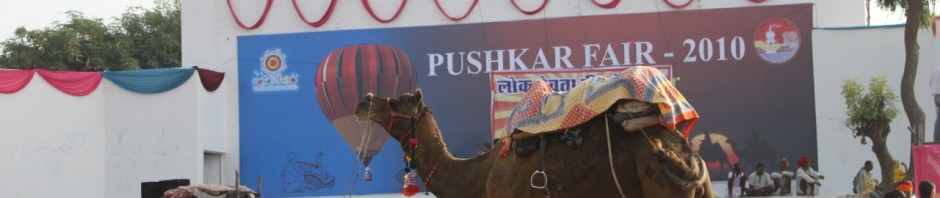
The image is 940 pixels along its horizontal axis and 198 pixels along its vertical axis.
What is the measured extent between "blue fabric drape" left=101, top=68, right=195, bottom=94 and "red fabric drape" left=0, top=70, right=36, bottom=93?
2858 millimetres

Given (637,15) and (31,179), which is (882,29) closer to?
(637,15)

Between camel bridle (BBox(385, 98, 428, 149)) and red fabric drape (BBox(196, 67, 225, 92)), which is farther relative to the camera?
red fabric drape (BBox(196, 67, 225, 92))

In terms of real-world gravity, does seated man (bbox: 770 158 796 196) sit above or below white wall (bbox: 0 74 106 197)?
below

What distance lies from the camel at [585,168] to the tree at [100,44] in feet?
110

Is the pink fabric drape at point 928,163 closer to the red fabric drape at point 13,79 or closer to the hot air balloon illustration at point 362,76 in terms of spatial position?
the hot air balloon illustration at point 362,76

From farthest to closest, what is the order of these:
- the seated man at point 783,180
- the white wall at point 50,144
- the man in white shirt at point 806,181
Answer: the white wall at point 50,144 < the seated man at point 783,180 < the man in white shirt at point 806,181

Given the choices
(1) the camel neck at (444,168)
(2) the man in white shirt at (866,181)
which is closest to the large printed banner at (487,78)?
(2) the man in white shirt at (866,181)

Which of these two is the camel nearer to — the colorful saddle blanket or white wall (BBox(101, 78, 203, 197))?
the colorful saddle blanket

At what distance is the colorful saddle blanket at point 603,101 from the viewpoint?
386 inches

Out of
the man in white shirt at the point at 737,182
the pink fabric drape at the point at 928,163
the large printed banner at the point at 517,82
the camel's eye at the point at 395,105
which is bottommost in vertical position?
the man in white shirt at the point at 737,182

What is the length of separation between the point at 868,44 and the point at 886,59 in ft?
1.73

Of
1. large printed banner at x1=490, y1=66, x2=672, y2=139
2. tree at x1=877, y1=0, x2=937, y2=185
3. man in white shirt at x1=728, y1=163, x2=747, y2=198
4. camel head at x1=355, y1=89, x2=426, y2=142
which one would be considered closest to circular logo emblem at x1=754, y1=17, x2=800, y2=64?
large printed banner at x1=490, y1=66, x2=672, y2=139

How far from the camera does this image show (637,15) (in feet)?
100

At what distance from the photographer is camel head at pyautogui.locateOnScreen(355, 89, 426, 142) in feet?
44.0
